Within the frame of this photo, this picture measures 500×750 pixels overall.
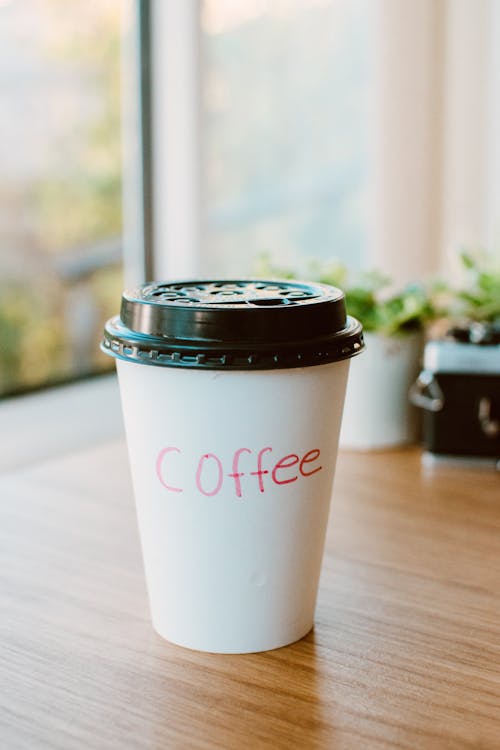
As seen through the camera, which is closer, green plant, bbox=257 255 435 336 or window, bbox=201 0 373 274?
green plant, bbox=257 255 435 336

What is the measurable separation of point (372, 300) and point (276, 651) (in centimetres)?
62

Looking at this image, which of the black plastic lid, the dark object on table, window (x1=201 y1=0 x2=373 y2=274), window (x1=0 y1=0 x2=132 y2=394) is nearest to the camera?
the black plastic lid

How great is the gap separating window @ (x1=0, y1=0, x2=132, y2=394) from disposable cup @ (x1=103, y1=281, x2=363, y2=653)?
1448 millimetres

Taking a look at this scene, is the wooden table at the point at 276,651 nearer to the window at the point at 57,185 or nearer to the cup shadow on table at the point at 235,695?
the cup shadow on table at the point at 235,695

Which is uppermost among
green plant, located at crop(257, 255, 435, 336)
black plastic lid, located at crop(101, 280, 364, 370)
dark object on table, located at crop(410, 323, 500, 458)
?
black plastic lid, located at crop(101, 280, 364, 370)

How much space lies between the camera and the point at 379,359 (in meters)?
1.24

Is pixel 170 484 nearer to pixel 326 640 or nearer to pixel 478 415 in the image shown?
pixel 326 640

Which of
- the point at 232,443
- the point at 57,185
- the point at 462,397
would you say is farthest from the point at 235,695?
the point at 57,185

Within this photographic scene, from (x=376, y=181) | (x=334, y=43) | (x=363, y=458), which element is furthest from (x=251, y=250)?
(x=363, y=458)

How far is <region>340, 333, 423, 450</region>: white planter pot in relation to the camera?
124cm

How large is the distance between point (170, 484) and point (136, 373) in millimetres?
82

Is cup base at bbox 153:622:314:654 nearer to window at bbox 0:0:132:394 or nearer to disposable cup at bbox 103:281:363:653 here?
disposable cup at bbox 103:281:363:653

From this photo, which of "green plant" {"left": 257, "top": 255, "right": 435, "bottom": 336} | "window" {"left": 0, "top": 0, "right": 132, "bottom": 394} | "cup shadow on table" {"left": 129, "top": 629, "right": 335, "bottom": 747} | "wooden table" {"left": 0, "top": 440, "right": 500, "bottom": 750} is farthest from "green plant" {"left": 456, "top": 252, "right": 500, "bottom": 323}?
"window" {"left": 0, "top": 0, "right": 132, "bottom": 394}

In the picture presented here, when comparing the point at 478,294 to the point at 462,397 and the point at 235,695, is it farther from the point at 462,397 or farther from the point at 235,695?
the point at 235,695
